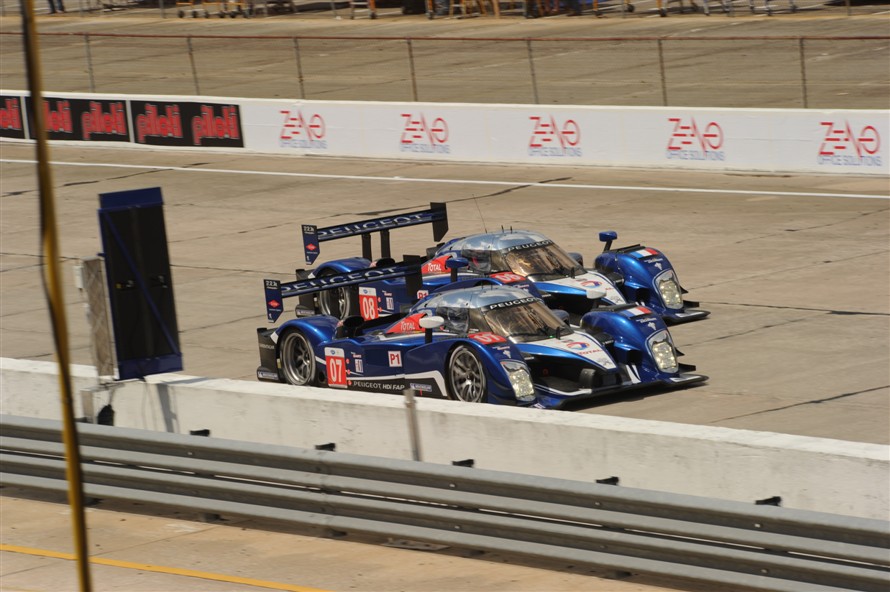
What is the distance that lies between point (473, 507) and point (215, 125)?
2539 cm

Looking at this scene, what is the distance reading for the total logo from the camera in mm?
28266

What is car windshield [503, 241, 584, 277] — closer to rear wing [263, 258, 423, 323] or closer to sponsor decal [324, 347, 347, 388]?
rear wing [263, 258, 423, 323]

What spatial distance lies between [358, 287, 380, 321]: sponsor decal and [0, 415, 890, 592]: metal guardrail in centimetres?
599

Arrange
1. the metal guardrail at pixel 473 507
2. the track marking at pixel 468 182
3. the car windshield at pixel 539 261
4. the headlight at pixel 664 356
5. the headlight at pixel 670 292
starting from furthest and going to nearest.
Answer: the track marking at pixel 468 182
the headlight at pixel 670 292
the car windshield at pixel 539 261
the headlight at pixel 664 356
the metal guardrail at pixel 473 507

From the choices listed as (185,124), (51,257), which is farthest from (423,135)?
(51,257)

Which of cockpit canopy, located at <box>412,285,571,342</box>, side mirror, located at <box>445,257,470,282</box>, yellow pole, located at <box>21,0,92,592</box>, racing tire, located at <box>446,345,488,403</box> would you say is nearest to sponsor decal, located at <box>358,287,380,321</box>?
side mirror, located at <box>445,257,470,282</box>

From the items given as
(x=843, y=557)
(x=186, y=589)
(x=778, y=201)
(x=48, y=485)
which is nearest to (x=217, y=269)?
(x=778, y=201)

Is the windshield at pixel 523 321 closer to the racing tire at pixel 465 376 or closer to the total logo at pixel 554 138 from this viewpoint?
the racing tire at pixel 465 376

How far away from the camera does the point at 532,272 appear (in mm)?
16438

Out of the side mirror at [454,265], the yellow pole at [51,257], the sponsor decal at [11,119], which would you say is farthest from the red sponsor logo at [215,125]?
the yellow pole at [51,257]

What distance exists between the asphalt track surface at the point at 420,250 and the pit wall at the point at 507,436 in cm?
75

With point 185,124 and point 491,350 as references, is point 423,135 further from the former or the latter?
point 491,350

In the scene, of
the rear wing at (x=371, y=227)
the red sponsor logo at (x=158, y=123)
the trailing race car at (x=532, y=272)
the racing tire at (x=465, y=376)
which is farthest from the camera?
the red sponsor logo at (x=158, y=123)

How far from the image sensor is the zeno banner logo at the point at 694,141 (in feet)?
86.7
